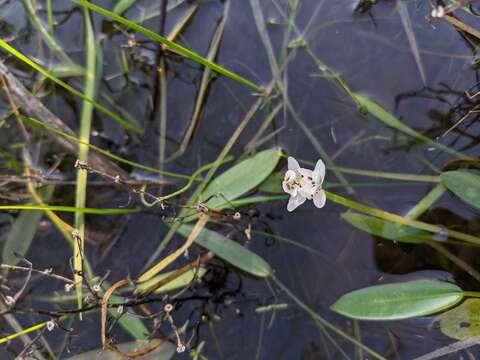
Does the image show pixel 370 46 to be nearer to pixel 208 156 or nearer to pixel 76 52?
pixel 208 156

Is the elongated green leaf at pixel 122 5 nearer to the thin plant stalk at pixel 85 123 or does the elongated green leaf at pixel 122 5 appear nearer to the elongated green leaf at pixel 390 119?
the thin plant stalk at pixel 85 123

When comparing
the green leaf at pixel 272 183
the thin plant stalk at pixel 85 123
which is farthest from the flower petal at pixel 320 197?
the thin plant stalk at pixel 85 123

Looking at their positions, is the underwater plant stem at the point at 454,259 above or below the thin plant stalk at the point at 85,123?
below

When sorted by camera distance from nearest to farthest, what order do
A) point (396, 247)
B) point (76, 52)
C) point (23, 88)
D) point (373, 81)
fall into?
point (396, 247) → point (373, 81) → point (23, 88) → point (76, 52)

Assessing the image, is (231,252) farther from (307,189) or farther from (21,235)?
(21,235)

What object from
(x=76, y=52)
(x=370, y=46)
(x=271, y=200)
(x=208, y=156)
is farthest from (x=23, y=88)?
(x=370, y=46)

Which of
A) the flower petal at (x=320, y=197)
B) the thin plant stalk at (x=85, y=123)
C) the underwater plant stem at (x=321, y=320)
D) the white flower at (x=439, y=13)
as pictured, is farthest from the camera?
the thin plant stalk at (x=85, y=123)

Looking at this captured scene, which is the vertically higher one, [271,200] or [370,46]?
[370,46]
